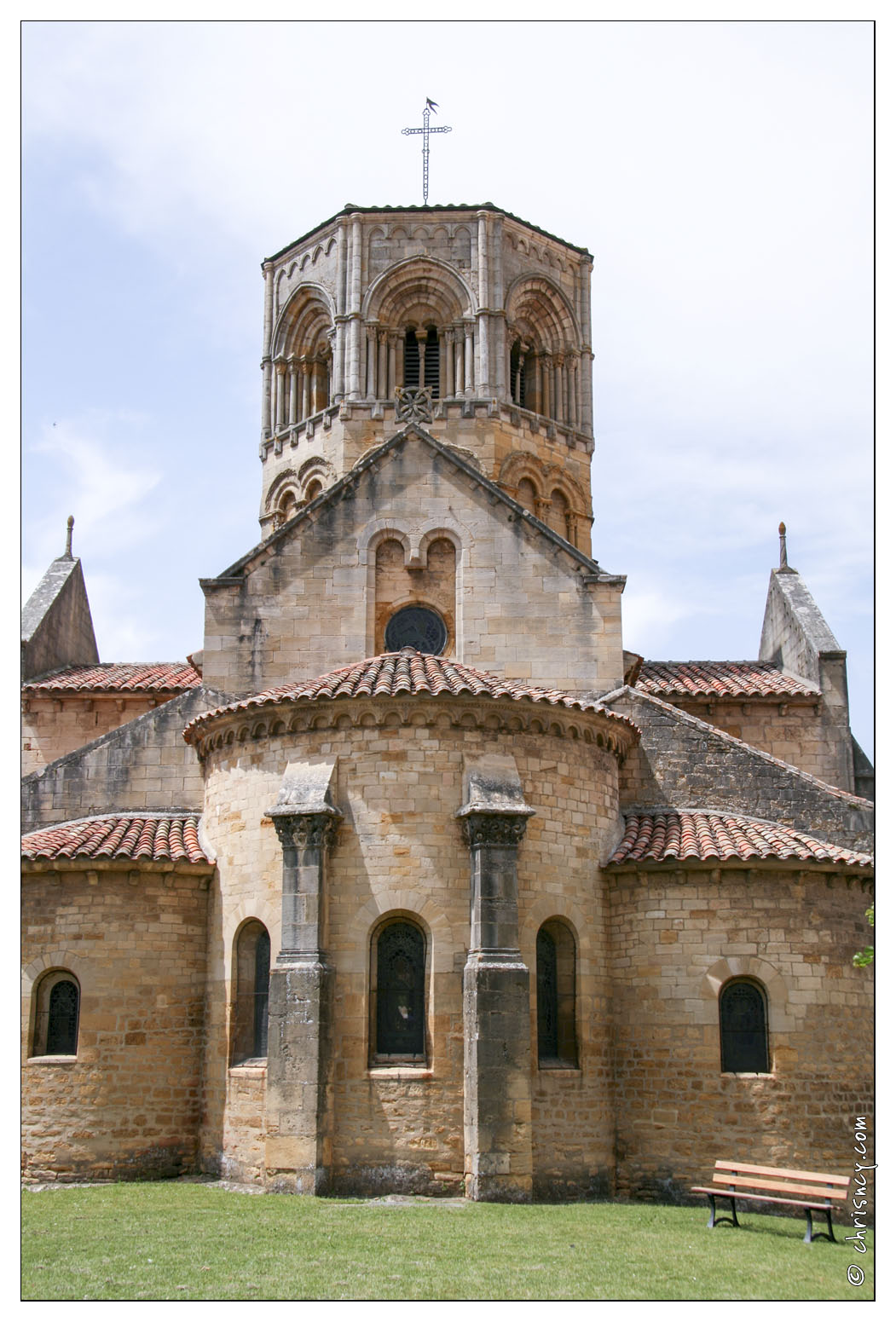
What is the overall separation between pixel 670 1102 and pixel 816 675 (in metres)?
10.7

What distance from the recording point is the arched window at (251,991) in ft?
61.8

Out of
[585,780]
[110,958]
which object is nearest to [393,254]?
[585,780]

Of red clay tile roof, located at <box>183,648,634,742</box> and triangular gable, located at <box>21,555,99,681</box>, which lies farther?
triangular gable, located at <box>21,555,99,681</box>

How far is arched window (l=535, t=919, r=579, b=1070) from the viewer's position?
18688 mm

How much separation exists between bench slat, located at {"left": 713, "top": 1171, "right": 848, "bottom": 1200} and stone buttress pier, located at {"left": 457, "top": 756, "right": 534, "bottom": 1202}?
245cm

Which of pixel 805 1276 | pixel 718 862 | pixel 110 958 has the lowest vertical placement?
pixel 805 1276

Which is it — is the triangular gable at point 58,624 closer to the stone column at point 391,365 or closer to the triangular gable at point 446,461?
the triangular gable at point 446,461

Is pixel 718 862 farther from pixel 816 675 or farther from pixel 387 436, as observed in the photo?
pixel 387 436

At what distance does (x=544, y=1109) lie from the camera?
18000 mm

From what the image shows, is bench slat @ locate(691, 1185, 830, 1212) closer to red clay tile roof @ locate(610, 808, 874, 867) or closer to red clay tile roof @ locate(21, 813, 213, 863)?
red clay tile roof @ locate(610, 808, 874, 867)

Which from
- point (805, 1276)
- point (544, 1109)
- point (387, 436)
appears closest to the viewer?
point (805, 1276)

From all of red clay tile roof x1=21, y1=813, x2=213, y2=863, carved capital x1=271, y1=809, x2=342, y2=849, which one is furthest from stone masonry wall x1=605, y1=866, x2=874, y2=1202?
red clay tile roof x1=21, y1=813, x2=213, y2=863

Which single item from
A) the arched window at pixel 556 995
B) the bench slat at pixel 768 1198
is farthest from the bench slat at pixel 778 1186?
the arched window at pixel 556 995

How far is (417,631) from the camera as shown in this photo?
22828 mm
